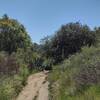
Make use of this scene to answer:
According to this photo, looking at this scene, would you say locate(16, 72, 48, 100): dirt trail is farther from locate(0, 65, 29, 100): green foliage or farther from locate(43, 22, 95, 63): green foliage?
locate(43, 22, 95, 63): green foliage

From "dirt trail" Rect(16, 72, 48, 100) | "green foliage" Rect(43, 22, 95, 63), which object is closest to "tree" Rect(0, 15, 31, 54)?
"green foliage" Rect(43, 22, 95, 63)

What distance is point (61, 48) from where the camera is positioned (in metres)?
36.0

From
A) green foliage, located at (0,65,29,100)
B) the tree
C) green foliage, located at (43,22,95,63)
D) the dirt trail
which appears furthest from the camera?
the tree

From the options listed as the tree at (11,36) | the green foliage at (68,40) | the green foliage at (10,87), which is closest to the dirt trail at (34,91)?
the green foliage at (10,87)

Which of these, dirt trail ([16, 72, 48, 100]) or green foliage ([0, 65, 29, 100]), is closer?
green foliage ([0, 65, 29, 100])

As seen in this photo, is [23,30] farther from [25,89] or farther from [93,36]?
[25,89]

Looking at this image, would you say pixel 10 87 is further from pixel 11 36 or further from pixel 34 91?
pixel 11 36

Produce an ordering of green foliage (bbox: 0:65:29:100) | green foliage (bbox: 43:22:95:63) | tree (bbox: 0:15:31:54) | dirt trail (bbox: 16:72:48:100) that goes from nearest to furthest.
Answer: green foliage (bbox: 0:65:29:100), dirt trail (bbox: 16:72:48:100), green foliage (bbox: 43:22:95:63), tree (bbox: 0:15:31:54)

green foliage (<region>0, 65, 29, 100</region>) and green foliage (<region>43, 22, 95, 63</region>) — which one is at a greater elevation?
green foliage (<region>43, 22, 95, 63</region>)

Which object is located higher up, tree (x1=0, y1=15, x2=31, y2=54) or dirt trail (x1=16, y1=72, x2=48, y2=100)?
tree (x1=0, y1=15, x2=31, y2=54)

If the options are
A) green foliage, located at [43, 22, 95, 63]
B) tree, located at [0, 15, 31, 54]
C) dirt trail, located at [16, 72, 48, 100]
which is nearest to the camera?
dirt trail, located at [16, 72, 48, 100]

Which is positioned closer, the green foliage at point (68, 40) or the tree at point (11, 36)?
the green foliage at point (68, 40)

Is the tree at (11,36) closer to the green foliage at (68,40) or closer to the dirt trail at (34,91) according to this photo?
the green foliage at (68,40)

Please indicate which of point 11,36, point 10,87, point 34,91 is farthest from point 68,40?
point 10,87
